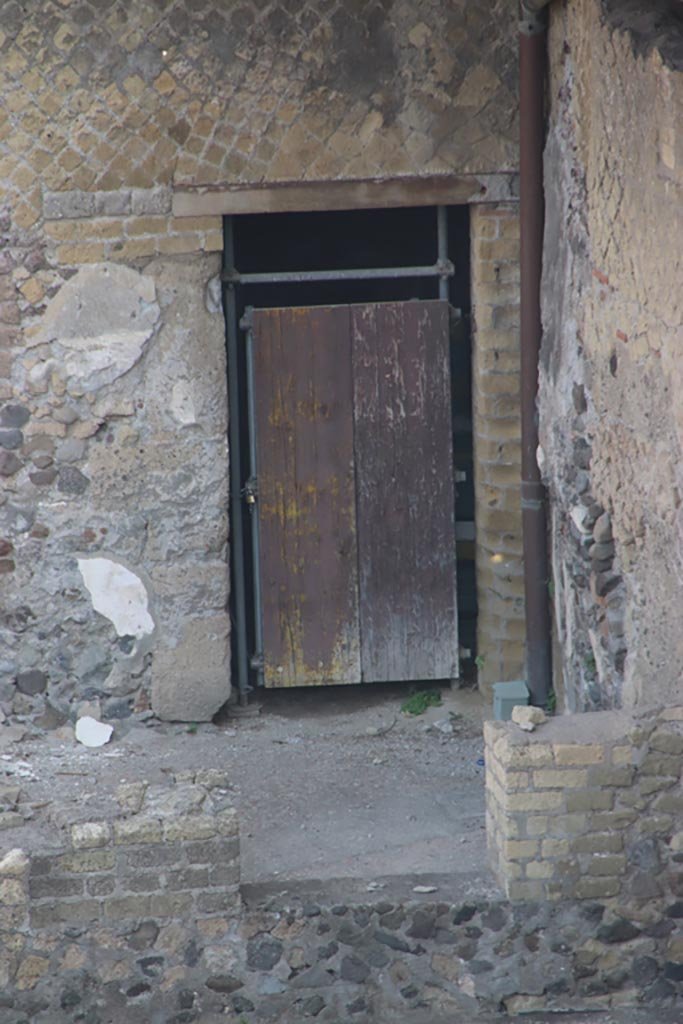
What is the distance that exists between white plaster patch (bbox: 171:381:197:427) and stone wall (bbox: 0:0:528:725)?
1 cm

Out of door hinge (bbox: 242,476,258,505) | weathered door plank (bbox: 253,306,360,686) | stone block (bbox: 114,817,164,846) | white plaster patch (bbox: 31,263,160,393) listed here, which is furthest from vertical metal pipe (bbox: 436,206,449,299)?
stone block (bbox: 114,817,164,846)

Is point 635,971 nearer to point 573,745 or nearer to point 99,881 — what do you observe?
point 573,745

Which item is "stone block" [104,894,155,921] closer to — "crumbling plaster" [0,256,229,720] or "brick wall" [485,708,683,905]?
"brick wall" [485,708,683,905]

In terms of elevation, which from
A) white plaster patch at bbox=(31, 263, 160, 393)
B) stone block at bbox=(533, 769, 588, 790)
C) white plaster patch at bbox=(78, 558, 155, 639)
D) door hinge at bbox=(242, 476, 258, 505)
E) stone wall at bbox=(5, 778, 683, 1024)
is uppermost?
white plaster patch at bbox=(31, 263, 160, 393)

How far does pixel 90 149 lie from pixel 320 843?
323 cm

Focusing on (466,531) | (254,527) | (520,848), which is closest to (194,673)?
(254,527)

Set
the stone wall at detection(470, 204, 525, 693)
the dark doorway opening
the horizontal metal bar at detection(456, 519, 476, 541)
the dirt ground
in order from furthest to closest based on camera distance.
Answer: the dark doorway opening
the horizontal metal bar at detection(456, 519, 476, 541)
the stone wall at detection(470, 204, 525, 693)
the dirt ground

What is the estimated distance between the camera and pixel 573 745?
5883 mm

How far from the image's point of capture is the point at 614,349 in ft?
21.0

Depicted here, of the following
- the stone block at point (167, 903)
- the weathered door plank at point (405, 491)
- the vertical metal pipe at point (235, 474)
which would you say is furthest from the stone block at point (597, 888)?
the vertical metal pipe at point (235, 474)

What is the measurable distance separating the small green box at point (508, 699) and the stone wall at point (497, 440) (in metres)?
0.48

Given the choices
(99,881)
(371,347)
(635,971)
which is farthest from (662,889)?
(371,347)

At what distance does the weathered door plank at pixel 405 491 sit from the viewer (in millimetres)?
8094

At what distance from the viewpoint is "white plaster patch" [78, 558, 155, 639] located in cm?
802
